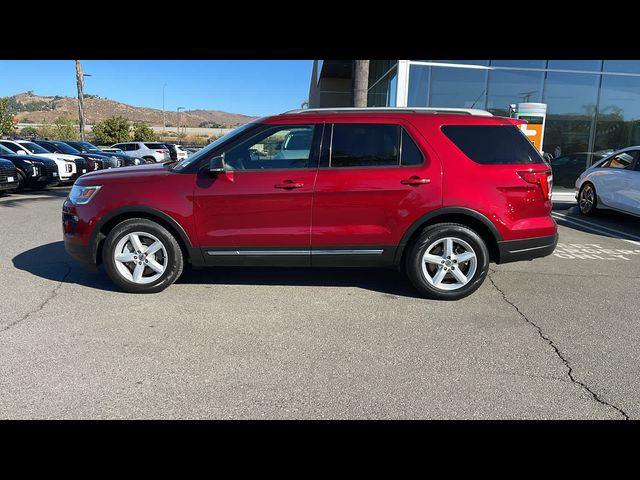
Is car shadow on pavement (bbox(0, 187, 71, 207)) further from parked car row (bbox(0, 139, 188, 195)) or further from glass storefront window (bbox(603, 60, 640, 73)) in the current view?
glass storefront window (bbox(603, 60, 640, 73))

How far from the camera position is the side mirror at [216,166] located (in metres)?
4.45

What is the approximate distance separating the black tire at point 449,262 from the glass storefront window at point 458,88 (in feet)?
32.0

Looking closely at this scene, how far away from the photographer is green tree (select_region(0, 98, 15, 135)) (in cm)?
2584

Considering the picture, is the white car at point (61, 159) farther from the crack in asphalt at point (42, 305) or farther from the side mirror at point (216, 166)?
the side mirror at point (216, 166)

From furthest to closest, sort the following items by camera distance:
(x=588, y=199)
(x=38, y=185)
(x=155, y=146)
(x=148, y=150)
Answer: (x=155, y=146) → (x=148, y=150) → (x=38, y=185) → (x=588, y=199)

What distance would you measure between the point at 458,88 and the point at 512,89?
64.7 inches

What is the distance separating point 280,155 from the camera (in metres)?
4.70

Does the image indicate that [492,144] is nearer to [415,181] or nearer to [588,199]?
[415,181]

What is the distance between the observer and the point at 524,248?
15.5 ft

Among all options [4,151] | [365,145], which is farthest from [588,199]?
[4,151]

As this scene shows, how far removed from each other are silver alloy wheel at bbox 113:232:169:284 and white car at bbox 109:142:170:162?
Answer: 21.4 metres

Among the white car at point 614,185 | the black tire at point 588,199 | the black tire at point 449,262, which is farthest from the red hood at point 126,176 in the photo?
the black tire at point 588,199
